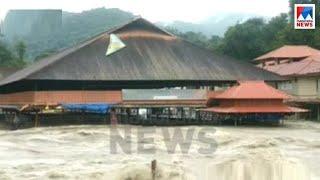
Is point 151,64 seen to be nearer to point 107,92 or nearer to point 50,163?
point 107,92

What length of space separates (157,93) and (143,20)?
894cm

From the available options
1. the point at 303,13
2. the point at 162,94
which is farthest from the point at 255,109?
the point at 303,13

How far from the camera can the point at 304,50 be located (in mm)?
82750

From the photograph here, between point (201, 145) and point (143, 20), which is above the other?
point (143, 20)

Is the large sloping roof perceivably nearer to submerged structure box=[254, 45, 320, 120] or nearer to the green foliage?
submerged structure box=[254, 45, 320, 120]

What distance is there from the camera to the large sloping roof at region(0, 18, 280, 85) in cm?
4953

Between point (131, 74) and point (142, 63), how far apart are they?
2.25 metres

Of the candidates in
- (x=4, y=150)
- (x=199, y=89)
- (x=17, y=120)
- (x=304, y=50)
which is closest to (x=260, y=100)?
(x=199, y=89)

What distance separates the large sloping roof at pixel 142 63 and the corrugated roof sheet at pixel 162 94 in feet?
3.46

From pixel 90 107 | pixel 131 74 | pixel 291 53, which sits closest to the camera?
pixel 90 107

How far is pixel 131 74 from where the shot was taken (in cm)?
5025

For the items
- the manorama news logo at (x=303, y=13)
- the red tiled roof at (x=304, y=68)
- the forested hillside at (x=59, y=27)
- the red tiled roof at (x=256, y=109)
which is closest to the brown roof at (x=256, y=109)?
the red tiled roof at (x=256, y=109)

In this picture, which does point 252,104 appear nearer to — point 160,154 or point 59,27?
point 160,154

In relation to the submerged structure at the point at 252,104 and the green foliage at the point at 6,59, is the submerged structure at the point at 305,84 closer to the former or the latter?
the submerged structure at the point at 252,104
